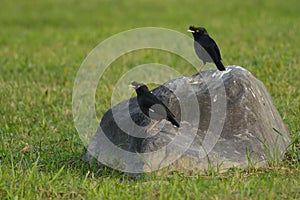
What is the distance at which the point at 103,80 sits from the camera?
9.99 metres

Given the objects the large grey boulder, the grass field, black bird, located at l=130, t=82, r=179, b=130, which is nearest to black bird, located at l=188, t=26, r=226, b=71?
the large grey boulder

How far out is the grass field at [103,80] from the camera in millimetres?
5035

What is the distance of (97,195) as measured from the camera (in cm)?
492

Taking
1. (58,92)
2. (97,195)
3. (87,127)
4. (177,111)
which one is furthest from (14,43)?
(97,195)

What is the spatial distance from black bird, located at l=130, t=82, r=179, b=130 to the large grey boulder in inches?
6.2

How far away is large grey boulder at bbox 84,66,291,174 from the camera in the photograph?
5484 millimetres

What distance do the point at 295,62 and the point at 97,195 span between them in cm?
628

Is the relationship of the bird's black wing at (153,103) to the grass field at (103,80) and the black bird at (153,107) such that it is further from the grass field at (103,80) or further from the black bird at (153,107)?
the grass field at (103,80)

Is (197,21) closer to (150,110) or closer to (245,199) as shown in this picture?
(150,110)

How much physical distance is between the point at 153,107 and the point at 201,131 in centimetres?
63

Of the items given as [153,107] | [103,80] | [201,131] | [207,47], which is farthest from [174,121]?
[103,80]

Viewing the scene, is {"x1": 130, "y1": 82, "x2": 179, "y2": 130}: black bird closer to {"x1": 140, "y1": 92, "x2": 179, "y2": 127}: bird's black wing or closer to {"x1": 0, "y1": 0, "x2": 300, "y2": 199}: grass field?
{"x1": 140, "y1": 92, "x2": 179, "y2": 127}: bird's black wing

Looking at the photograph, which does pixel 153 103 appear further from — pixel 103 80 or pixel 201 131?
pixel 103 80

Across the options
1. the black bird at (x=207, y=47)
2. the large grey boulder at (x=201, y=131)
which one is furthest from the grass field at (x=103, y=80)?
the black bird at (x=207, y=47)
